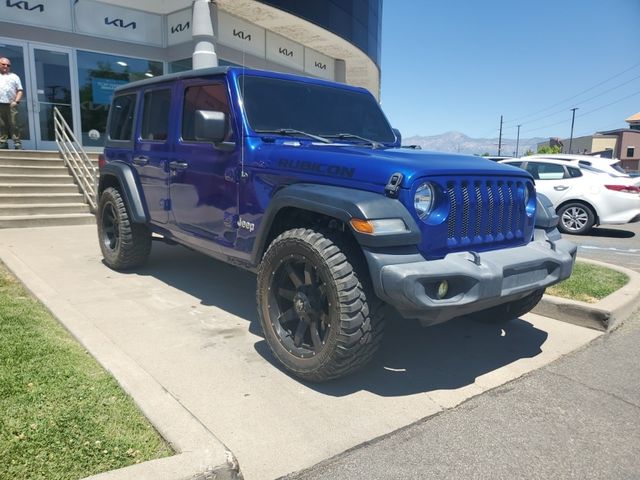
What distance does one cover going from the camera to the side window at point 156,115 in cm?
475

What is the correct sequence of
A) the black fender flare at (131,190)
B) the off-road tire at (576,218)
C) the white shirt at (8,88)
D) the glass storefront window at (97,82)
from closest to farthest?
the black fender flare at (131,190) → the white shirt at (8,88) → the off-road tire at (576,218) → the glass storefront window at (97,82)

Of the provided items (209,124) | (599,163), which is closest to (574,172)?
(599,163)

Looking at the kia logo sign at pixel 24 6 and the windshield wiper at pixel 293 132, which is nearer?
the windshield wiper at pixel 293 132

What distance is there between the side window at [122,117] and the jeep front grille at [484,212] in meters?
3.77

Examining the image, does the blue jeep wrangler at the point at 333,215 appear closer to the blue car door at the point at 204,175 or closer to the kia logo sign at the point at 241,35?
the blue car door at the point at 204,175

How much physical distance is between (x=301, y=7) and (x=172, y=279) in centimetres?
1336

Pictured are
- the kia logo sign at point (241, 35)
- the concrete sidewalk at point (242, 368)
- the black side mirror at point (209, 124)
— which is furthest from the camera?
the kia logo sign at point (241, 35)

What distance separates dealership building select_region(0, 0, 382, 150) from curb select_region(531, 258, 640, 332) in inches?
342

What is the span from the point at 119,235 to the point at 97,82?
8975 millimetres

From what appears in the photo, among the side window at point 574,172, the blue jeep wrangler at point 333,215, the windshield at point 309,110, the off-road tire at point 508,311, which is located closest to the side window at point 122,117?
the blue jeep wrangler at point 333,215

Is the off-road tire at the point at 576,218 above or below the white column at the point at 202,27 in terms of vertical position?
below

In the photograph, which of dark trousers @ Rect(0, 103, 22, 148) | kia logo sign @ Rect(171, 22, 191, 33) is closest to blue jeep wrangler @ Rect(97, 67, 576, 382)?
dark trousers @ Rect(0, 103, 22, 148)

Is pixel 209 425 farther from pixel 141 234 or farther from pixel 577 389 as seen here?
pixel 141 234

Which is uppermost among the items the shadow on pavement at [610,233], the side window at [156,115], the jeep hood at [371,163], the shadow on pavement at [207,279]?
the side window at [156,115]
